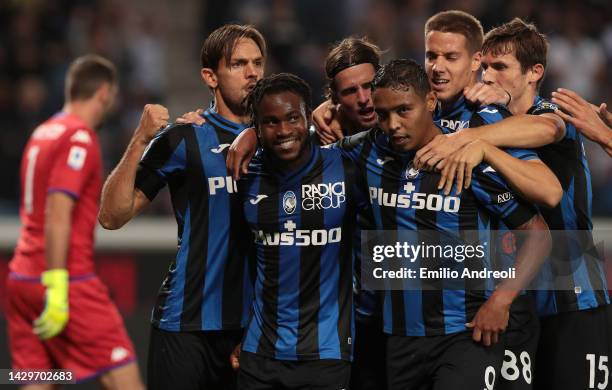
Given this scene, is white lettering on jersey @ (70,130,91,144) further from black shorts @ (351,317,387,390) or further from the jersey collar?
black shorts @ (351,317,387,390)

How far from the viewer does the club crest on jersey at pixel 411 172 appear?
167 inches

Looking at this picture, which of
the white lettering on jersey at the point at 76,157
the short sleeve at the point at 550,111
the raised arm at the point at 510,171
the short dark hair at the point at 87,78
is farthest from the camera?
the short dark hair at the point at 87,78

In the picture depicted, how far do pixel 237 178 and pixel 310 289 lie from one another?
580 mm

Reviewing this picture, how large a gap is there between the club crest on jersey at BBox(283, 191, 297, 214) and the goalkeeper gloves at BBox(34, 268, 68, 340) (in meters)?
1.58

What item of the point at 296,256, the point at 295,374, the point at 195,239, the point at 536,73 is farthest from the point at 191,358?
the point at 536,73

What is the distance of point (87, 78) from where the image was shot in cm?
586

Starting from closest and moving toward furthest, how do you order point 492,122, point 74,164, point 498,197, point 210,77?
point 498,197 < point 492,122 < point 210,77 < point 74,164

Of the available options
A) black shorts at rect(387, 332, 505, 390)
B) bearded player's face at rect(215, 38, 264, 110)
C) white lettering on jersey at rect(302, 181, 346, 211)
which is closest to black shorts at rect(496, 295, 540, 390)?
black shorts at rect(387, 332, 505, 390)

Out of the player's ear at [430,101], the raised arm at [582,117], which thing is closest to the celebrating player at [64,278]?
the player's ear at [430,101]

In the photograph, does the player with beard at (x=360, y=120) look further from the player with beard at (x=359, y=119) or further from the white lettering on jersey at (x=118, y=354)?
the white lettering on jersey at (x=118, y=354)

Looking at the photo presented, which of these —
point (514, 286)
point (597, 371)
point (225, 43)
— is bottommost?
point (597, 371)

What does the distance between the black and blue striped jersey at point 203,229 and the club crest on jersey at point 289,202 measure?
38 centimetres

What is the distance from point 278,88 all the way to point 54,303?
1862 mm

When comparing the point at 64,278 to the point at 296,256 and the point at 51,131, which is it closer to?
the point at 51,131
